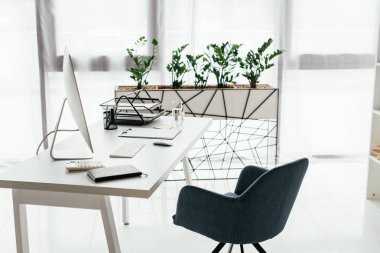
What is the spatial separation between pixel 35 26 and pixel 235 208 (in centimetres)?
309

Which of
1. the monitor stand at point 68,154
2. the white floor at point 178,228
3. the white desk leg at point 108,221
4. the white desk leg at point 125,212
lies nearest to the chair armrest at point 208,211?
the white desk leg at point 108,221

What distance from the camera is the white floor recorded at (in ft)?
10.5

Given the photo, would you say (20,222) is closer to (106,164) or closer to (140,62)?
(106,164)

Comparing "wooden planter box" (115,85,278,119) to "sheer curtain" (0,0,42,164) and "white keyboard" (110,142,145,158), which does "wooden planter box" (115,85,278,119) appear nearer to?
"sheer curtain" (0,0,42,164)

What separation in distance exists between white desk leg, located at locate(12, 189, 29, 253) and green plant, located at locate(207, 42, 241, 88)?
2.33 m

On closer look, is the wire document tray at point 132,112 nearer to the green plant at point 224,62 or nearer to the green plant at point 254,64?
the green plant at point 224,62

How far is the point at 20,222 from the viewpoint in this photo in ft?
7.65

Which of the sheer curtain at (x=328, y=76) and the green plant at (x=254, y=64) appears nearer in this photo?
the green plant at (x=254, y=64)

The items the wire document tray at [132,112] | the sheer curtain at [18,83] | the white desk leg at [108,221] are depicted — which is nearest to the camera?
the white desk leg at [108,221]

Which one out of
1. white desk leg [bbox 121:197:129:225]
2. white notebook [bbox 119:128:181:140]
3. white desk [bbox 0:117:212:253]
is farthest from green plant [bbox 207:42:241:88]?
white desk [bbox 0:117:212:253]

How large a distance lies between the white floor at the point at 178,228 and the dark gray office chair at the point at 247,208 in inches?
35.0

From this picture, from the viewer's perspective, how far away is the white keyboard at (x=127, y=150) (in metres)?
2.58

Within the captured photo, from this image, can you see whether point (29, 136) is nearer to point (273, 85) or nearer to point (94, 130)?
point (94, 130)

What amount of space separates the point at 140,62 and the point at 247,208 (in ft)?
8.31
